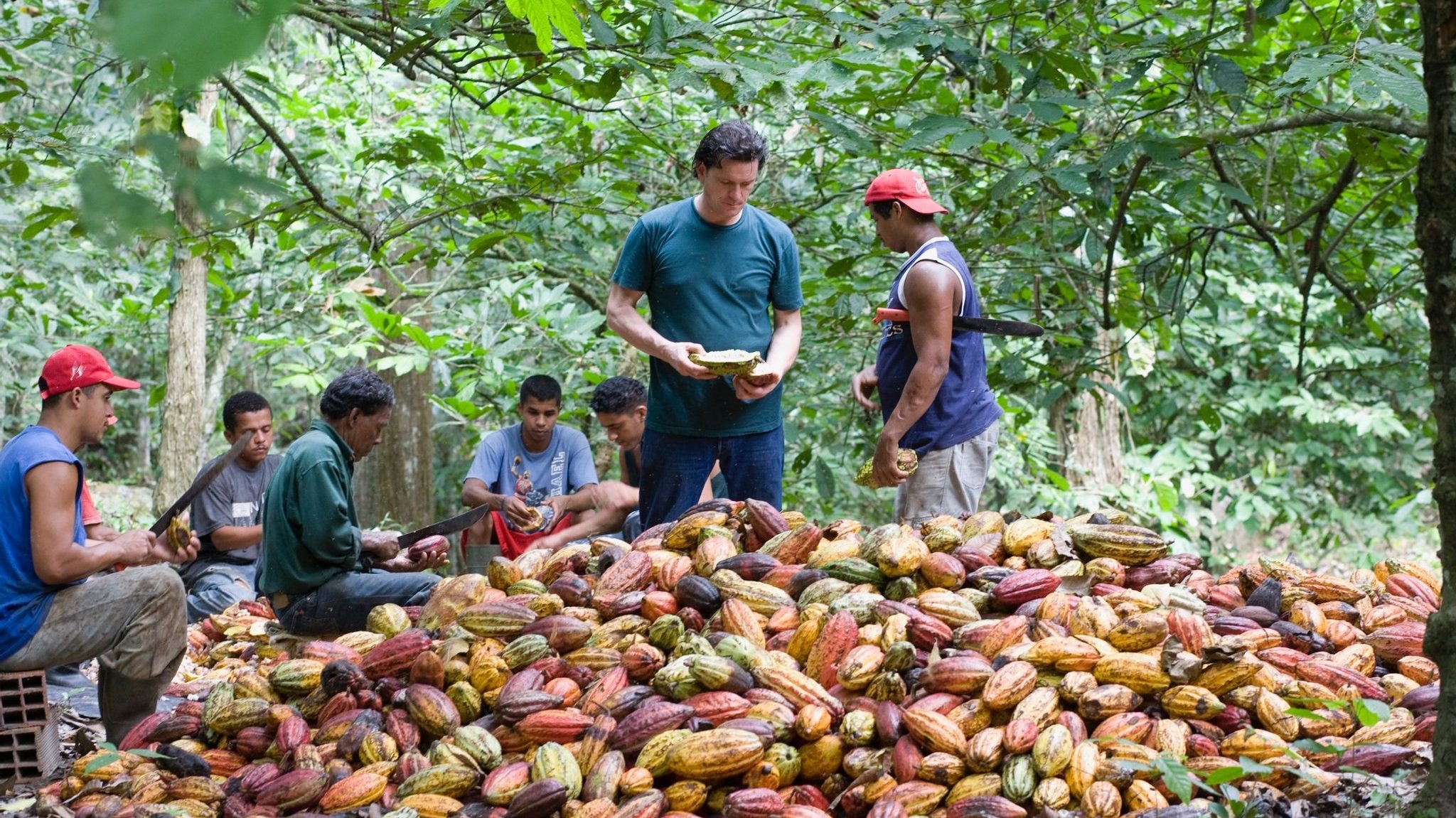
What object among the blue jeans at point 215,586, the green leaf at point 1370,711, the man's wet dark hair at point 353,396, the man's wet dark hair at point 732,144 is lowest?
the blue jeans at point 215,586

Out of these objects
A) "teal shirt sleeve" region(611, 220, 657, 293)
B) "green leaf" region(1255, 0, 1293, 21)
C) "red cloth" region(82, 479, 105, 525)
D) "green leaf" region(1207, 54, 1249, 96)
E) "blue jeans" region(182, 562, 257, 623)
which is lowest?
"blue jeans" region(182, 562, 257, 623)

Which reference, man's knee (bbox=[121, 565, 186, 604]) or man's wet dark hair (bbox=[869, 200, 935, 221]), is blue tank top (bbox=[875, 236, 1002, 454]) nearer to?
man's wet dark hair (bbox=[869, 200, 935, 221])

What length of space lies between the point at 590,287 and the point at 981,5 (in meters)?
3.06

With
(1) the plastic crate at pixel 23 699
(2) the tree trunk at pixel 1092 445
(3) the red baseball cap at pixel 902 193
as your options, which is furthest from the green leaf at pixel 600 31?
(2) the tree trunk at pixel 1092 445

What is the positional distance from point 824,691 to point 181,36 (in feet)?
7.01

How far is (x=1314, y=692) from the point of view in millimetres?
2564

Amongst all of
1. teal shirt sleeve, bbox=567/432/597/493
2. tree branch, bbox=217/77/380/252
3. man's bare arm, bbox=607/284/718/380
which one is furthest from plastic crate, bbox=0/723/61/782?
teal shirt sleeve, bbox=567/432/597/493

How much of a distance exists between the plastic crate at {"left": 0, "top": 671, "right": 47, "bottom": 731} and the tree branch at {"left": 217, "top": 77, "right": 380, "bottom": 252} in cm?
171

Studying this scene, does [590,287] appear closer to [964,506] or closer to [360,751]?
[964,506]

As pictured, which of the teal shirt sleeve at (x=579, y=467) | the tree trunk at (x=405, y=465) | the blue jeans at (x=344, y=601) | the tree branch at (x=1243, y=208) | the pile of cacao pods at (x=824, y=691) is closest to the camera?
the pile of cacao pods at (x=824, y=691)

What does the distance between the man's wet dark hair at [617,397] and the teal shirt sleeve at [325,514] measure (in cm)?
154

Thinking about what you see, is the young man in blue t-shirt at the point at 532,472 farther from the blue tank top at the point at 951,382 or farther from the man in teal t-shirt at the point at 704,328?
the blue tank top at the point at 951,382

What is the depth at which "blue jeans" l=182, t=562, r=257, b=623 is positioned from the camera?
211 inches

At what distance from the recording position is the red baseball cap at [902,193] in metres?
3.90
